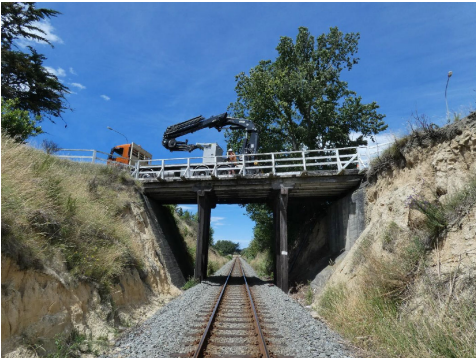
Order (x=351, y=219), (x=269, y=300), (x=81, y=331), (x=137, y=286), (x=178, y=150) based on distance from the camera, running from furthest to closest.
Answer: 1. (x=178, y=150)
2. (x=351, y=219)
3. (x=269, y=300)
4. (x=137, y=286)
5. (x=81, y=331)

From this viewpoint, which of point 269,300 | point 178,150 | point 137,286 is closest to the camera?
point 137,286

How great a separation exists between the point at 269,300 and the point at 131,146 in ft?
46.0

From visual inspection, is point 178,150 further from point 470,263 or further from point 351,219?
point 470,263

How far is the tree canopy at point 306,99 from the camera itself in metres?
23.3

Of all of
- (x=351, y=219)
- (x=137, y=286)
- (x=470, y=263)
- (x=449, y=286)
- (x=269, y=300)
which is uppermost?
(x=351, y=219)

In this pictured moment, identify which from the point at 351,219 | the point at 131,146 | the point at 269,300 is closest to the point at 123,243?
the point at 269,300

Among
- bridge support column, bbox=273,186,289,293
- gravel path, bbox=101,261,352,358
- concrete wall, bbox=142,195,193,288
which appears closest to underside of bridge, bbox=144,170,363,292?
bridge support column, bbox=273,186,289,293

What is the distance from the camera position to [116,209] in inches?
478

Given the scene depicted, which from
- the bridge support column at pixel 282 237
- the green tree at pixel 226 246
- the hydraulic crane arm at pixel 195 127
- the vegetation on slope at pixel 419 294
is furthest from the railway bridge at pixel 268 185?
the green tree at pixel 226 246

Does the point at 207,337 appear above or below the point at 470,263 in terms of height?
below

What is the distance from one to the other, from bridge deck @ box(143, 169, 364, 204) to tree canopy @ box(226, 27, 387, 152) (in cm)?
908

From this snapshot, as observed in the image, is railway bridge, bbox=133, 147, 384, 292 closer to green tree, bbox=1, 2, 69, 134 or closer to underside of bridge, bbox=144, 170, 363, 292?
underside of bridge, bbox=144, 170, 363, 292

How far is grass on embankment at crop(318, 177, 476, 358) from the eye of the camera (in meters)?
4.22

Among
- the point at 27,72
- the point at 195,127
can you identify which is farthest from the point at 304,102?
Answer: the point at 27,72
